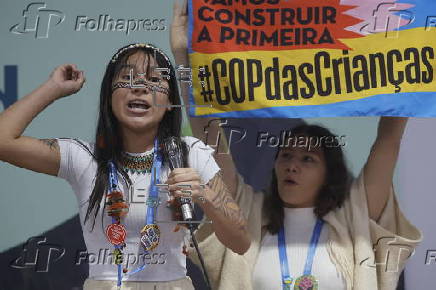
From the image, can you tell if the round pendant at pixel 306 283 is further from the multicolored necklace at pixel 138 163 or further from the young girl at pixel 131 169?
the multicolored necklace at pixel 138 163

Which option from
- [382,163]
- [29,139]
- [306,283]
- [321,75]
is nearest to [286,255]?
[306,283]

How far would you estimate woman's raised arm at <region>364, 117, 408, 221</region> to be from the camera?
109 inches

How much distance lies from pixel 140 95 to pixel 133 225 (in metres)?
0.38

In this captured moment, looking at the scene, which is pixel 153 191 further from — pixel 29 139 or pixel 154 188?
pixel 29 139

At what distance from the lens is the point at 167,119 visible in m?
2.11

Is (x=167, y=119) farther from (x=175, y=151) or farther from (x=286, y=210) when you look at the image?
(x=286, y=210)

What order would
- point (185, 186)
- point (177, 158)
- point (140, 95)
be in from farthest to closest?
1. point (140, 95)
2. point (177, 158)
3. point (185, 186)

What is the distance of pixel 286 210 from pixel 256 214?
12 centimetres

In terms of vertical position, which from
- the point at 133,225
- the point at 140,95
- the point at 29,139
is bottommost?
the point at 133,225

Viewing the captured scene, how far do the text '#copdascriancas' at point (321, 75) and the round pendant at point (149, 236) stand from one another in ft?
2.90

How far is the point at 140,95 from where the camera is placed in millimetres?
2062

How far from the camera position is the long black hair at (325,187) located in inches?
109

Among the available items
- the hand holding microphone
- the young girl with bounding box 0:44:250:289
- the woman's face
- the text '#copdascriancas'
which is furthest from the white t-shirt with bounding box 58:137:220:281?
the woman's face

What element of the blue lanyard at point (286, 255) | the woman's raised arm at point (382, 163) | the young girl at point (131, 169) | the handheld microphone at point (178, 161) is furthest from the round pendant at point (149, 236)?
the woman's raised arm at point (382, 163)
